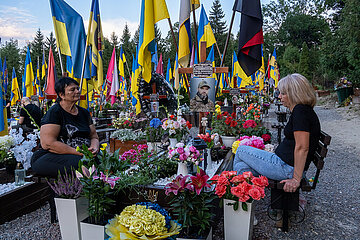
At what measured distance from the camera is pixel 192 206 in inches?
80.5

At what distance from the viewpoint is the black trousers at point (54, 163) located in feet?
9.36

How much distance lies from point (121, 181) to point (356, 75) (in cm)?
1671

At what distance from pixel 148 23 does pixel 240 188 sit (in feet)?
11.3

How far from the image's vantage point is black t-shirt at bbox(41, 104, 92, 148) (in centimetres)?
296

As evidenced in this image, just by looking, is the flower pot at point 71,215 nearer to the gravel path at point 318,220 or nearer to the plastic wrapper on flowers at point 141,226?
the plastic wrapper on flowers at point 141,226

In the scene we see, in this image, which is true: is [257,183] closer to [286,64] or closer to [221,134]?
[221,134]

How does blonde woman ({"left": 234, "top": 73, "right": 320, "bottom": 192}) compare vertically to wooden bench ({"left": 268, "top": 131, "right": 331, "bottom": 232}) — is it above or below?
above

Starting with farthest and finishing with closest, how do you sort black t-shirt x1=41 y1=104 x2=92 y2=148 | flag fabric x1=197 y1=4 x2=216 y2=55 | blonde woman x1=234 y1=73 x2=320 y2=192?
flag fabric x1=197 y1=4 x2=216 y2=55 → black t-shirt x1=41 y1=104 x2=92 y2=148 → blonde woman x1=234 y1=73 x2=320 y2=192

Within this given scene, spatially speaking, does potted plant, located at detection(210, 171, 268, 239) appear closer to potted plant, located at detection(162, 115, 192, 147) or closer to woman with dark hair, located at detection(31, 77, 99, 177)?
woman with dark hair, located at detection(31, 77, 99, 177)

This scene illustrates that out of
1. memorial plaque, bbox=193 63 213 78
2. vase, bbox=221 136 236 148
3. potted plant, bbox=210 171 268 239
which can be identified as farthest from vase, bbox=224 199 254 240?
vase, bbox=221 136 236 148

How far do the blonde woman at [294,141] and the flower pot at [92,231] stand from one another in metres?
1.63

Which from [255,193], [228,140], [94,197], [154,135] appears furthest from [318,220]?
[154,135]

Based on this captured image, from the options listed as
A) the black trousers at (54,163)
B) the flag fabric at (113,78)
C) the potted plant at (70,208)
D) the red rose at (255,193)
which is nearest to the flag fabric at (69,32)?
the black trousers at (54,163)

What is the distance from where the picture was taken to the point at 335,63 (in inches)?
655
